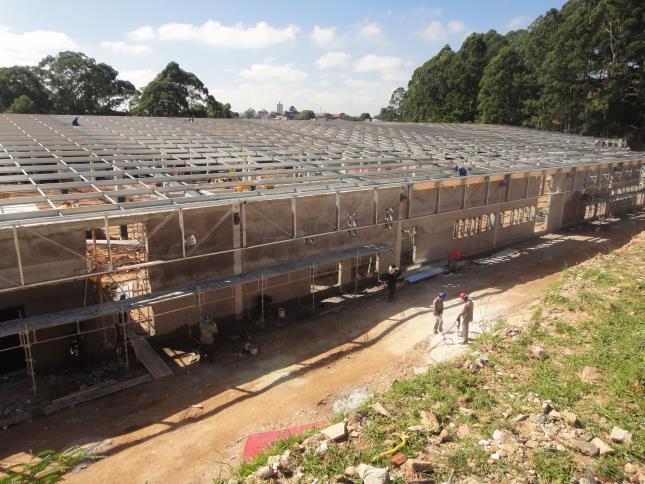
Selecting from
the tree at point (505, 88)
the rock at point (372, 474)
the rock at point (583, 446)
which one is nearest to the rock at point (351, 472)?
the rock at point (372, 474)

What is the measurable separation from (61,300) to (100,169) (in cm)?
611

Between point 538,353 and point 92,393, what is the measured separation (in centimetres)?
1026

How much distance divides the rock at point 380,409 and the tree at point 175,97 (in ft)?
181

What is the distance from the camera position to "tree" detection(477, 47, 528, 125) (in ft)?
161

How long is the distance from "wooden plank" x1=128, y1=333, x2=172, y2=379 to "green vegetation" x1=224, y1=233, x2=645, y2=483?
505cm

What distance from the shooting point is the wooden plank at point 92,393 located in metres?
9.66

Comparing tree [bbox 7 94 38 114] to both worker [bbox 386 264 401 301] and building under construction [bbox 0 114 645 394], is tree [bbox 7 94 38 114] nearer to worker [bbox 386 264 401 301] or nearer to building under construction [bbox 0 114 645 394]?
building under construction [bbox 0 114 645 394]

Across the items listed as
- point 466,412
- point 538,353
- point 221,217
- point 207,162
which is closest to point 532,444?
point 466,412

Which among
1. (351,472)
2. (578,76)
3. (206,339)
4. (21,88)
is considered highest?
(578,76)

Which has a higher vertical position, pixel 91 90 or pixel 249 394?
pixel 91 90

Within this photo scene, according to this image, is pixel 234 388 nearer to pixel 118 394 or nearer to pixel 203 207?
pixel 118 394

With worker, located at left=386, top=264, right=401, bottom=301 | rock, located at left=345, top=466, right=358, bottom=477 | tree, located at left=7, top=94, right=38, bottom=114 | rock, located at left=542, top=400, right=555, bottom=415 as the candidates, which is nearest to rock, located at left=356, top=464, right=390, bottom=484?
rock, located at left=345, top=466, right=358, bottom=477

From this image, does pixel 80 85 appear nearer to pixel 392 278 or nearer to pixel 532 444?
pixel 392 278

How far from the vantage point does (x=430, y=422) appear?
7457 millimetres
